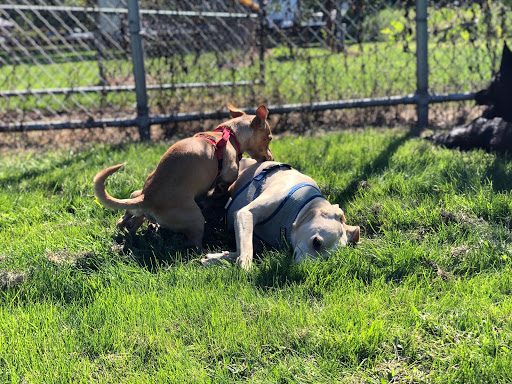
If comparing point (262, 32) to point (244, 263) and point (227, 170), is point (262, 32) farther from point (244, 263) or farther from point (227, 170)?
point (244, 263)

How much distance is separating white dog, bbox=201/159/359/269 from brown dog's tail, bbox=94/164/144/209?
615 millimetres

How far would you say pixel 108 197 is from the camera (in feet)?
11.0

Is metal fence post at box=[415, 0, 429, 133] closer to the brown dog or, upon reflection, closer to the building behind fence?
the building behind fence

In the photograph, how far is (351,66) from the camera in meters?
7.01

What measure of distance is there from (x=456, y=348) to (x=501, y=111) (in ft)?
12.3

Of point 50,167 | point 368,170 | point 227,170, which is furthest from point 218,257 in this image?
point 50,167

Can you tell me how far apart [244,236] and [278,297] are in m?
0.62

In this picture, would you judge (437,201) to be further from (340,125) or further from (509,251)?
(340,125)

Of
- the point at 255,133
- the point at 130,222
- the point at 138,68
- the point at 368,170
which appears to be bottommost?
the point at 130,222

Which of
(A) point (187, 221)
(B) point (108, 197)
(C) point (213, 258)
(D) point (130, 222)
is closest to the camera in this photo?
(C) point (213, 258)

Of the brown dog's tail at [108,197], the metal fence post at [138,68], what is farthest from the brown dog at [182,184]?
the metal fence post at [138,68]

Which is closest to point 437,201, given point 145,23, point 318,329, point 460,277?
point 460,277

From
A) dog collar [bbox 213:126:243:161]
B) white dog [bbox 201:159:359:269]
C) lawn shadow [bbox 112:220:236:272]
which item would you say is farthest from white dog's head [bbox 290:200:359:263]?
dog collar [bbox 213:126:243:161]

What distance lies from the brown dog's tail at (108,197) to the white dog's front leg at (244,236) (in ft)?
2.22
